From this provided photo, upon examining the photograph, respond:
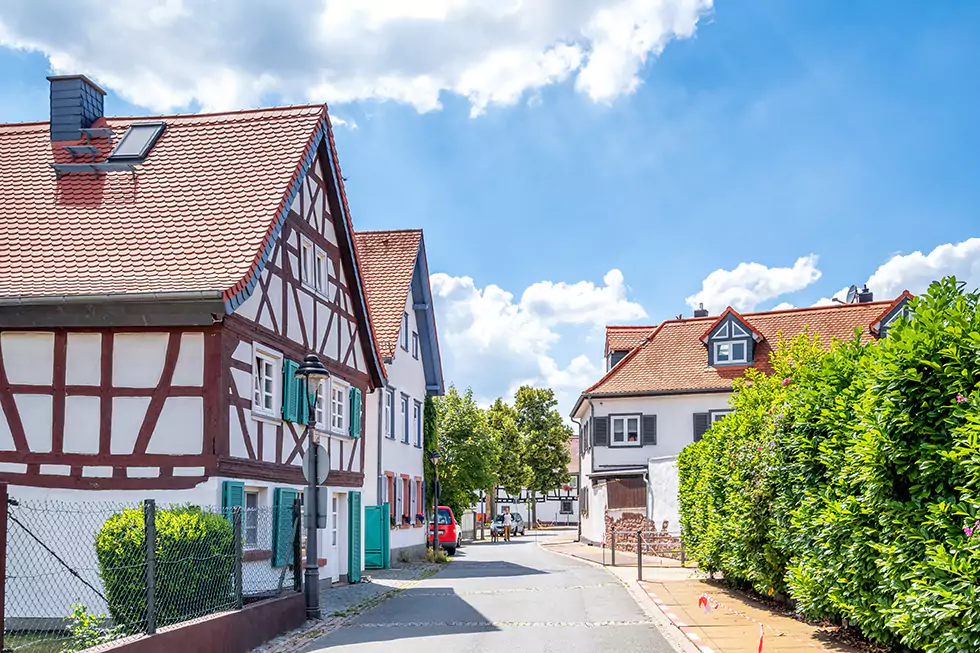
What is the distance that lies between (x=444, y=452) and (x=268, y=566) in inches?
1135

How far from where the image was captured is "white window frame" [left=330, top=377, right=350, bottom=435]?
23462 mm

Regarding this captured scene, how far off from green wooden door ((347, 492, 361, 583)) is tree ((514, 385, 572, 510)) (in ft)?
185

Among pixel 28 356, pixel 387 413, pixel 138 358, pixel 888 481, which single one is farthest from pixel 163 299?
pixel 387 413

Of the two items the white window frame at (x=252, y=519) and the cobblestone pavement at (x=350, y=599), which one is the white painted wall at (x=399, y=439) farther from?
the white window frame at (x=252, y=519)

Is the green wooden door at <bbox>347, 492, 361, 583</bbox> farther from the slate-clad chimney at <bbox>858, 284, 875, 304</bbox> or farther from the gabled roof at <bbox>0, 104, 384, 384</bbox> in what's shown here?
the slate-clad chimney at <bbox>858, 284, 875, 304</bbox>

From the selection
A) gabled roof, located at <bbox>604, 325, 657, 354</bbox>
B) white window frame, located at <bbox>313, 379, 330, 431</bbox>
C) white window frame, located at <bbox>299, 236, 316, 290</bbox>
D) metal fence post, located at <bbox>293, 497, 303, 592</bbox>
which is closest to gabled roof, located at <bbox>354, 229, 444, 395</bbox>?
white window frame, located at <bbox>313, 379, 330, 431</bbox>

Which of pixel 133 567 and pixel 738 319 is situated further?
pixel 738 319

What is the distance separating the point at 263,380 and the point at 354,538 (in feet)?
24.4

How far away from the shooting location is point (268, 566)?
17.4 m

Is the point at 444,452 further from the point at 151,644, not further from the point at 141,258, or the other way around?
the point at 151,644

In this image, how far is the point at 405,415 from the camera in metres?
34.2

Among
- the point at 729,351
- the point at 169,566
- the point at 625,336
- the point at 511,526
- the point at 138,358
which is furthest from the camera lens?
the point at 511,526

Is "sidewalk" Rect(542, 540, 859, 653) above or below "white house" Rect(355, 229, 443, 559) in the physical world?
below

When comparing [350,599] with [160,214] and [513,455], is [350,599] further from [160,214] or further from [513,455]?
[513,455]
